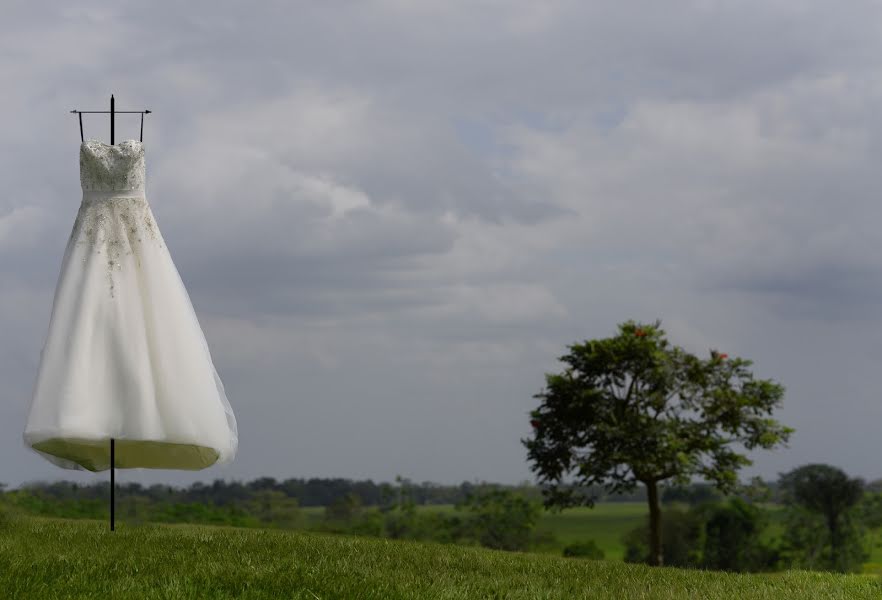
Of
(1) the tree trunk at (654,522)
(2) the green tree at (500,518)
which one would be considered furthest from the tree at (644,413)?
(2) the green tree at (500,518)

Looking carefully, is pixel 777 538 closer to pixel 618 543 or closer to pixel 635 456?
pixel 618 543

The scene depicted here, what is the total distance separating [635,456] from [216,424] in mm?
11448

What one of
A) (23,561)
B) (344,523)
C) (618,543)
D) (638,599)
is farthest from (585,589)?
(618,543)

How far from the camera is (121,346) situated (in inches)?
429

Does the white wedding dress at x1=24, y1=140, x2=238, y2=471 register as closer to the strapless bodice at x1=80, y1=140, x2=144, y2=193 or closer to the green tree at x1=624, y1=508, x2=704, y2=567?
the strapless bodice at x1=80, y1=140, x2=144, y2=193

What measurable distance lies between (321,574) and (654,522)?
14.7 metres

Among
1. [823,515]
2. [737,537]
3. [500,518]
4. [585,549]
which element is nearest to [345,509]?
[500,518]

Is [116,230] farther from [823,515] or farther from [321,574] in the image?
[823,515]

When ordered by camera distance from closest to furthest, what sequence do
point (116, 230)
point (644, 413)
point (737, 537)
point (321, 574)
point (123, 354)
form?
point (321, 574), point (123, 354), point (116, 230), point (644, 413), point (737, 537)

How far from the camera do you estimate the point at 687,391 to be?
2123 cm

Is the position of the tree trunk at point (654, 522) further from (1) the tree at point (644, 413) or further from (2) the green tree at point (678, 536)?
(2) the green tree at point (678, 536)

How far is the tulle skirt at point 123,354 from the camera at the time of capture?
10719mm

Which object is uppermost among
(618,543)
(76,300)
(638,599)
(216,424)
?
(76,300)

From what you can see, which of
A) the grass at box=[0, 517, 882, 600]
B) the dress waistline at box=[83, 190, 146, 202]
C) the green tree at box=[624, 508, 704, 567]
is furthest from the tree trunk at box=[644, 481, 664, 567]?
the dress waistline at box=[83, 190, 146, 202]
